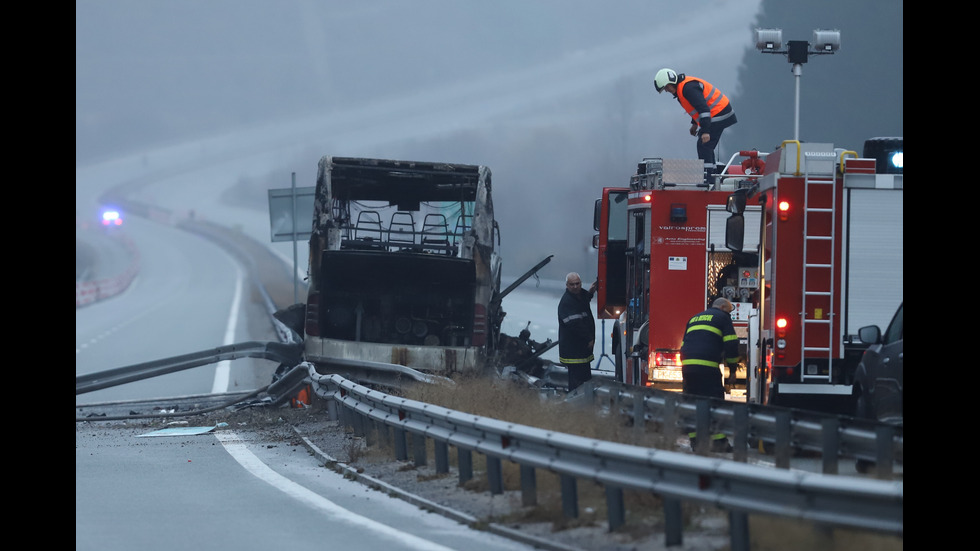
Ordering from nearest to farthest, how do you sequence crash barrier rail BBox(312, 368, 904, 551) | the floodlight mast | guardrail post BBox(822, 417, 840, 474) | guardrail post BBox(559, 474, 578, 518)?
crash barrier rail BBox(312, 368, 904, 551) → guardrail post BBox(822, 417, 840, 474) → guardrail post BBox(559, 474, 578, 518) → the floodlight mast

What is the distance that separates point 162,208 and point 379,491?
139 m

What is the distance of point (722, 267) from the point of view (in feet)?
52.7

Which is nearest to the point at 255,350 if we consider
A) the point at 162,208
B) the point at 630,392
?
the point at 630,392

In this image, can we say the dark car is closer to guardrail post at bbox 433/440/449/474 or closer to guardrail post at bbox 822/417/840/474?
guardrail post at bbox 822/417/840/474

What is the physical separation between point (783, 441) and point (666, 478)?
2019 millimetres

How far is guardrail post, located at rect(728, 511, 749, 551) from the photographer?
6914mm

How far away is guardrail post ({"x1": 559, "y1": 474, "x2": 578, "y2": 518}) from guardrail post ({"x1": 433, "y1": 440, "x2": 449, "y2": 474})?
2.48 metres

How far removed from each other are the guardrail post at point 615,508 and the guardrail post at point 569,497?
18.6 inches

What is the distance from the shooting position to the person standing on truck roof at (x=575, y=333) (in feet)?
52.9

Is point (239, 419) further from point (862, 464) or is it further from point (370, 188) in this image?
point (862, 464)

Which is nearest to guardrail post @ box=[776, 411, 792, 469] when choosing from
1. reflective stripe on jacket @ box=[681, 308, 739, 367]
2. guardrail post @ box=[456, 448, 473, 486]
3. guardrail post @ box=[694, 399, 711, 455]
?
guardrail post @ box=[694, 399, 711, 455]

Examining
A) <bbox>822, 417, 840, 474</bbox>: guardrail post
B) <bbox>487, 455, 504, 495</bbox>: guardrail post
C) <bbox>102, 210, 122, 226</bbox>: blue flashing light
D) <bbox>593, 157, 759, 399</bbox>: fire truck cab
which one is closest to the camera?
<bbox>822, 417, 840, 474</bbox>: guardrail post

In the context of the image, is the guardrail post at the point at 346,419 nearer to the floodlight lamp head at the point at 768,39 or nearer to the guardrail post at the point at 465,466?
the guardrail post at the point at 465,466

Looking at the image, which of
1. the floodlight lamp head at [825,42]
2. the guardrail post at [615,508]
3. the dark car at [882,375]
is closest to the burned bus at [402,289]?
the floodlight lamp head at [825,42]
